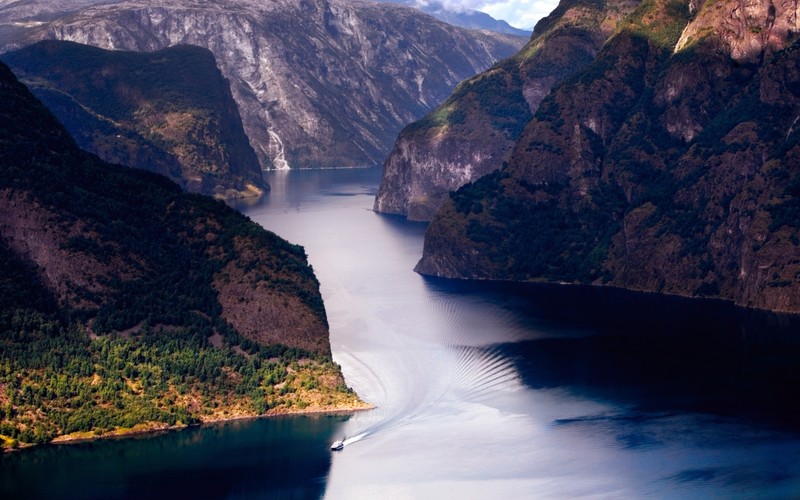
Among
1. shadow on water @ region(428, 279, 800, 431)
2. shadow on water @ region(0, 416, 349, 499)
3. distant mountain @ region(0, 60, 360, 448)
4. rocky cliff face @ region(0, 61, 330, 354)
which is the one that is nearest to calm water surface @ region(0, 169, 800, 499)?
shadow on water @ region(0, 416, 349, 499)

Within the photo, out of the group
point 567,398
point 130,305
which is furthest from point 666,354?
point 130,305

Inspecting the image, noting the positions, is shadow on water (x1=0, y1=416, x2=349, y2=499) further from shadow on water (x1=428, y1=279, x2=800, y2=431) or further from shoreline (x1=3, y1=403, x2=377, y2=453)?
shadow on water (x1=428, y1=279, x2=800, y2=431)

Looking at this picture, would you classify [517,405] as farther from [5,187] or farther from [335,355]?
[5,187]

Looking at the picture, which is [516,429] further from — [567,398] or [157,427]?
[157,427]

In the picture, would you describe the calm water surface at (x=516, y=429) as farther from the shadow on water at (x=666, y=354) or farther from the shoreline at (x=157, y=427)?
the shoreline at (x=157, y=427)

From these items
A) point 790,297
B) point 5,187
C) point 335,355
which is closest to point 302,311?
point 335,355

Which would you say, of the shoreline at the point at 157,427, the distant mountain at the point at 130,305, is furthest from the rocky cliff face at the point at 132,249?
the shoreline at the point at 157,427
